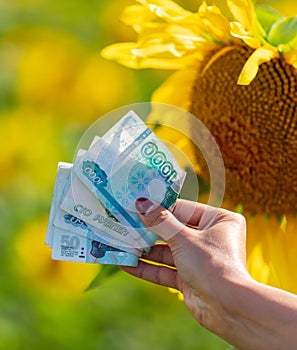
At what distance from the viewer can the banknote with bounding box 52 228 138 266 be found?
1.41 m

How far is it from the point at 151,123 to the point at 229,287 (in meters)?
0.52

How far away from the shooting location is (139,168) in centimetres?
137

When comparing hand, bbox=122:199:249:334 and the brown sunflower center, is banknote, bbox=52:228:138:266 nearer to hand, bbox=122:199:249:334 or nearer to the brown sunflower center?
hand, bbox=122:199:249:334

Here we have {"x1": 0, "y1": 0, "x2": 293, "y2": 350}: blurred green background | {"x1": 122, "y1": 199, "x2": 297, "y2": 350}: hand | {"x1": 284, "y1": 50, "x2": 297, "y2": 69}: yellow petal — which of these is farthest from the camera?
{"x1": 0, "y1": 0, "x2": 293, "y2": 350}: blurred green background

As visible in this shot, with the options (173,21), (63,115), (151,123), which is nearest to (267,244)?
(151,123)

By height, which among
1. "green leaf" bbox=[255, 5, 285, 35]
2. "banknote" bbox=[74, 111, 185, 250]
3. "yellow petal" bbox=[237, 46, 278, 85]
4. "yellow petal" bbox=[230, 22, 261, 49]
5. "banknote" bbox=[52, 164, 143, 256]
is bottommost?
"banknote" bbox=[52, 164, 143, 256]

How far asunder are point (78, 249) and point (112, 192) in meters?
0.08

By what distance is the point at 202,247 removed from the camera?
1.30 m

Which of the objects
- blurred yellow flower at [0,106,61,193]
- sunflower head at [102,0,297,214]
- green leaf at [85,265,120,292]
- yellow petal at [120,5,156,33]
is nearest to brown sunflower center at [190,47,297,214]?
sunflower head at [102,0,297,214]

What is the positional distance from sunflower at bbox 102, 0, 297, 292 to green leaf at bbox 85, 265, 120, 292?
0.24m

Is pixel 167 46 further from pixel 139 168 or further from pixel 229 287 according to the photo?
pixel 229 287

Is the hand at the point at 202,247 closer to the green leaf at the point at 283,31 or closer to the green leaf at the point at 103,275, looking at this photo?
the green leaf at the point at 103,275

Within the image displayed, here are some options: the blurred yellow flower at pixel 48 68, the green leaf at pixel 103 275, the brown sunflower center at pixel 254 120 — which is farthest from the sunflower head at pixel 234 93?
the blurred yellow flower at pixel 48 68

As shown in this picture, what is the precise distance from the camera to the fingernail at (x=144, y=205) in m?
1.35
